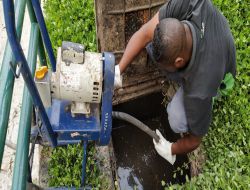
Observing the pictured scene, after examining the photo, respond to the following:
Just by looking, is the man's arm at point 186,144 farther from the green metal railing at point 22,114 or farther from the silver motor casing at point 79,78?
the green metal railing at point 22,114

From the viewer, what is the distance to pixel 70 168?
3.36 m

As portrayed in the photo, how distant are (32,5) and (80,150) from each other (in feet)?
5.07

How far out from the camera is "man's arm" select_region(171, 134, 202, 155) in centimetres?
292

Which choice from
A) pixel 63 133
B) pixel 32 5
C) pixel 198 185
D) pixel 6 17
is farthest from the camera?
pixel 198 185

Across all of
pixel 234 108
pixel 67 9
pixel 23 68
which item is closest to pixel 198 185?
pixel 234 108

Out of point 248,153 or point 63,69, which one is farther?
point 248,153

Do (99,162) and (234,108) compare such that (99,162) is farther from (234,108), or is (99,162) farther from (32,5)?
(32,5)

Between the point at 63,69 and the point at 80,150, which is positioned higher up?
the point at 63,69

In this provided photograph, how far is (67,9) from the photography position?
4480 mm

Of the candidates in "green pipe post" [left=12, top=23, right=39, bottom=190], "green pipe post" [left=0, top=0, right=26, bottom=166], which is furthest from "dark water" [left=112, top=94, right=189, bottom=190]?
"green pipe post" [left=0, top=0, right=26, bottom=166]

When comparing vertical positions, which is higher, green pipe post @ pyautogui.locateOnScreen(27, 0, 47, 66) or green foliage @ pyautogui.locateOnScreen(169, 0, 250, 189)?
green pipe post @ pyautogui.locateOnScreen(27, 0, 47, 66)

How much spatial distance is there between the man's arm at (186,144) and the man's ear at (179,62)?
62 cm

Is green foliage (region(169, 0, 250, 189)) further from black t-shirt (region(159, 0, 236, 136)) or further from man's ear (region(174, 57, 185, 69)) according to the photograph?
man's ear (region(174, 57, 185, 69))

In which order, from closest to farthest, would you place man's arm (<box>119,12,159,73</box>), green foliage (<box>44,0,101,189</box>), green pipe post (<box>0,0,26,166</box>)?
1. green pipe post (<box>0,0,26,166</box>)
2. man's arm (<box>119,12,159,73</box>)
3. green foliage (<box>44,0,101,189</box>)
